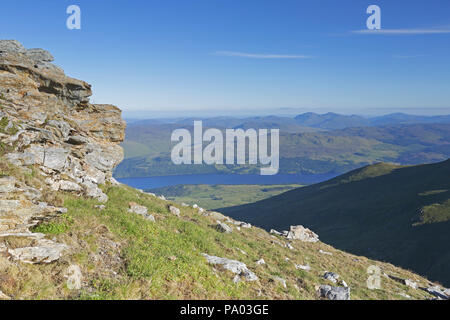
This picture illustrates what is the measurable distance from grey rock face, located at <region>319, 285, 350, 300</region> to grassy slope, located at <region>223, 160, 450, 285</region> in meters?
55.8

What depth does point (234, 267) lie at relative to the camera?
14.6m

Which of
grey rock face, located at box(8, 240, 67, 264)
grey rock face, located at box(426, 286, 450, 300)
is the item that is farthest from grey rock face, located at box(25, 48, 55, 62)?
grey rock face, located at box(426, 286, 450, 300)

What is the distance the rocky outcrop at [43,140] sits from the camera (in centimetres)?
1185

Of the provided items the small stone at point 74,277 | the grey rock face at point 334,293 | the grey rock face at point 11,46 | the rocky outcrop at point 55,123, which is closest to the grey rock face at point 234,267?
the grey rock face at point 334,293

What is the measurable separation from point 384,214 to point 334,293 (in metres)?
120

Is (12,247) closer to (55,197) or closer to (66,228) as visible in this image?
(66,228)

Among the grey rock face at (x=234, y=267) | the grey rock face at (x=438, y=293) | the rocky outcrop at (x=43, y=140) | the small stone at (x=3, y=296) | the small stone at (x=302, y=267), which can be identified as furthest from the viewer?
the grey rock face at (x=438, y=293)

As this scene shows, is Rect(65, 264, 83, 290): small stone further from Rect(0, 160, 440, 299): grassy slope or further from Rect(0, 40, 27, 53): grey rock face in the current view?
Rect(0, 40, 27, 53): grey rock face

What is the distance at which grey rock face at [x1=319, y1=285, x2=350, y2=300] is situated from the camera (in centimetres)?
1463

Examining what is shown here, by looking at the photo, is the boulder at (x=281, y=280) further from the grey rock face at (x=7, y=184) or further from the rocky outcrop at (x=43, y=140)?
the grey rock face at (x=7, y=184)

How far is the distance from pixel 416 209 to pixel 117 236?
124321 mm

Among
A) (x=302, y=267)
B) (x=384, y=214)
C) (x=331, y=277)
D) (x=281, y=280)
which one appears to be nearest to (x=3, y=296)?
(x=281, y=280)

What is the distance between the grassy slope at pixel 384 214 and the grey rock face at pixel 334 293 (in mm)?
55753
